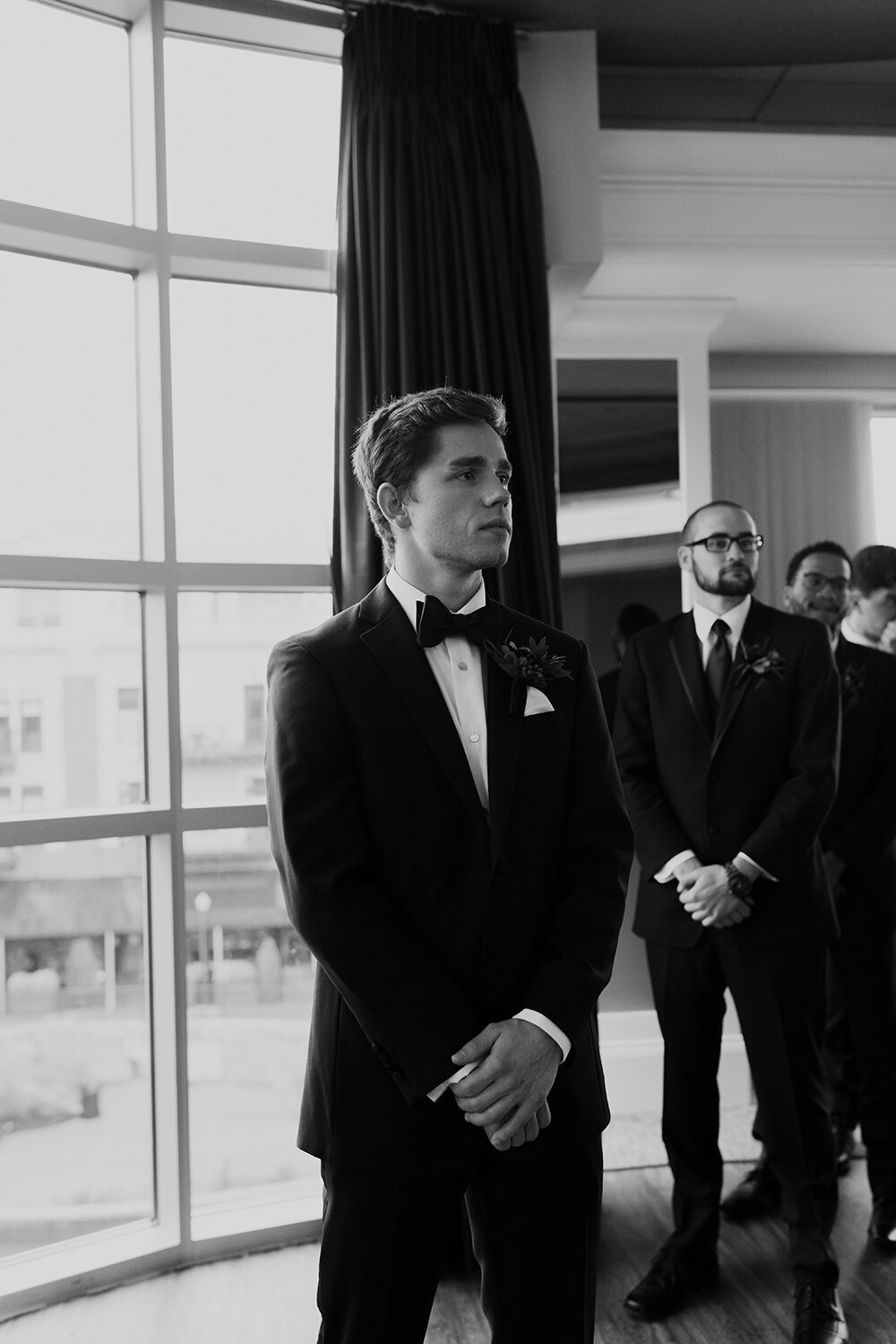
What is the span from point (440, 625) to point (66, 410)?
1578 millimetres

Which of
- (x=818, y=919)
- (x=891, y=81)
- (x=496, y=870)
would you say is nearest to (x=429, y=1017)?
(x=496, y=870)

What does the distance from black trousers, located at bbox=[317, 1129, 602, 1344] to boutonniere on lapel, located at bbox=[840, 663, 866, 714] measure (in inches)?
75.1

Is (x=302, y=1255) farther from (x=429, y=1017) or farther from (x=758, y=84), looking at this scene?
(x=758, y=84)

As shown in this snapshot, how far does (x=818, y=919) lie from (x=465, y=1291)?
120cm

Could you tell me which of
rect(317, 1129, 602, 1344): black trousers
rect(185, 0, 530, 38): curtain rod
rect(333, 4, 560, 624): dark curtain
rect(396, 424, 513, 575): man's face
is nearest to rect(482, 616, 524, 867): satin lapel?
rect(396, 424, 513, 575): man's face

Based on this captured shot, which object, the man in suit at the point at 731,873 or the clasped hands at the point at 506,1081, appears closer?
the clasped hands at the point at 506,1081

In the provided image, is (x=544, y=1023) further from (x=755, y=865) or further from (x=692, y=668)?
(x=692, y=668)

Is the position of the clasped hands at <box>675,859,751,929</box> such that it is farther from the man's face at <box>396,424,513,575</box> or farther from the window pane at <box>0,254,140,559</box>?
the window pane at <box>0,254,140,559</box>

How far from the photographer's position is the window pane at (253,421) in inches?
121

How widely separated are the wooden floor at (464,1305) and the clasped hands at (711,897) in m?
0.83

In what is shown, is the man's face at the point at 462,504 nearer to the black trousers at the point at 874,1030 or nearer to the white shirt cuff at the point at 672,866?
the white shirt cuff at the point at 672,866

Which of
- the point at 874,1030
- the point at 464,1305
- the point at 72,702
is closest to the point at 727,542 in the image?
the point at 874,1030

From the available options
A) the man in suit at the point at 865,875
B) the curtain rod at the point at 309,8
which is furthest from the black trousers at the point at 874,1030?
the curtain rod at the point at 309,8

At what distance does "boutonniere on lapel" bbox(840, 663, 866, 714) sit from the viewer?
323 centimetres
